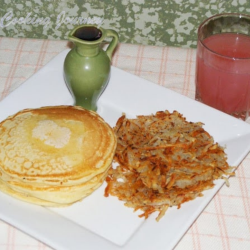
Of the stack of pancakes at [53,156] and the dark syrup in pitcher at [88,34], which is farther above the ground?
the dark syrup in pitcher at [88,34]

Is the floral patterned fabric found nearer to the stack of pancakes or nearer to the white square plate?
the white square plate

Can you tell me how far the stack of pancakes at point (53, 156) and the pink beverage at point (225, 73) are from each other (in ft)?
2.18

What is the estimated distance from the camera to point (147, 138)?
2436 millimetres

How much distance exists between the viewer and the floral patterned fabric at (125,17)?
3191 mm

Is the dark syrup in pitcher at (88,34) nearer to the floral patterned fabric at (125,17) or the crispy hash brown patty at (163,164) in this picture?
the crispy hash brown patty at (163,164)

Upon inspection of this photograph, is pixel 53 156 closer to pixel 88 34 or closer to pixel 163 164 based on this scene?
pixel 163 164

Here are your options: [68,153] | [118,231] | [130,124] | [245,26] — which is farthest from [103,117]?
[245,26]

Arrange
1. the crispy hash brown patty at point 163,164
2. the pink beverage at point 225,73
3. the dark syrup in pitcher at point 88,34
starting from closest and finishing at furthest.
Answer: the crispy hash brown patty at point 163,164
the dark syrup in pitcher at point 88,34
the pink beverage at point 225,73

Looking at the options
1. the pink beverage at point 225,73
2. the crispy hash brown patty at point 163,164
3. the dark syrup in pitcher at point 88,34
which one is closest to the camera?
the crispy hash brown patty at point 163,164

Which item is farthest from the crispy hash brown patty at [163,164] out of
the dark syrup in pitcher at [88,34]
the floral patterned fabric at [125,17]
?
the floral patterned fabric at [125,17]

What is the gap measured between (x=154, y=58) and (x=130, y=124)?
2.67 ft

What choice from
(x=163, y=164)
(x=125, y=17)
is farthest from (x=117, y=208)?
(x=125, y=17)

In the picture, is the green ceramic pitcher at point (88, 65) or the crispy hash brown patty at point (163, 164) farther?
the green ceramic pitcher at point (88, 65)

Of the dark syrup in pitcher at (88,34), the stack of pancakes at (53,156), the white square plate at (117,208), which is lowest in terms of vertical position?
the white square plate at (117,208)
